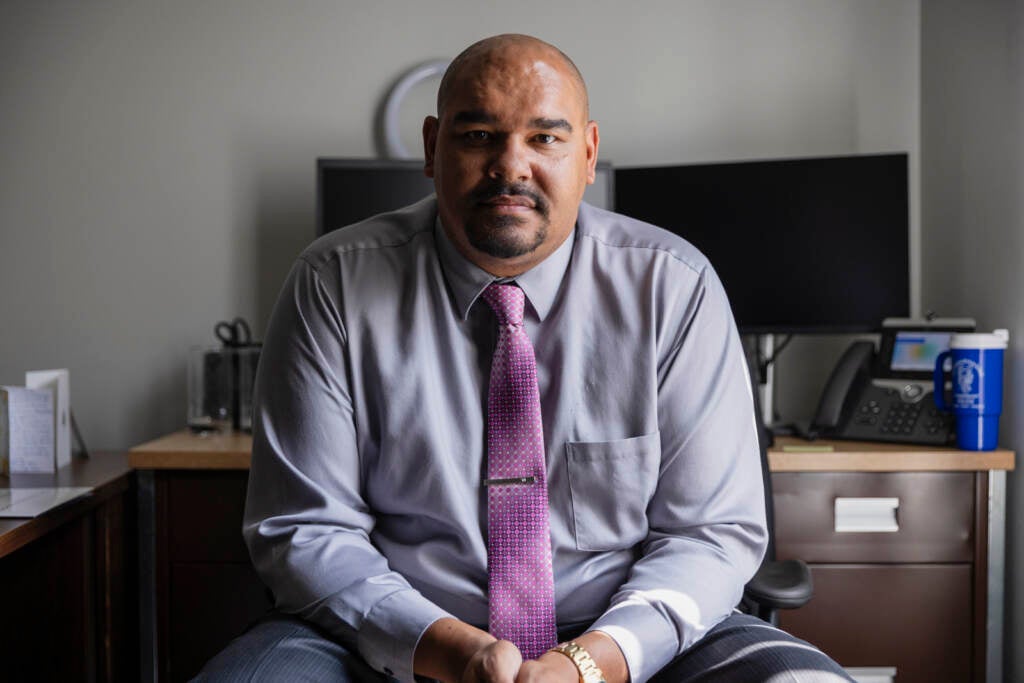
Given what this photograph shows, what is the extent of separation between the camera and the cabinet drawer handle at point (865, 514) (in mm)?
1964

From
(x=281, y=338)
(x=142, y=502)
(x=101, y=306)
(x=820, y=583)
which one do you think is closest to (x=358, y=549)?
(x=281, y=338)

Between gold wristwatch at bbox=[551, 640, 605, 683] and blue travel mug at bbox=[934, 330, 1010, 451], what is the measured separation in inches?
45.5

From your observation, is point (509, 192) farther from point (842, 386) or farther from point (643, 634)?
point (842, 386)

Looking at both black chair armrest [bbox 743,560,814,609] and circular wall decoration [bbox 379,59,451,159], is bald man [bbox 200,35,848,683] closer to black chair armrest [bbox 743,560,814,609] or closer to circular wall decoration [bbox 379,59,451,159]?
black chair armrest [bbox 743,560,814,609]

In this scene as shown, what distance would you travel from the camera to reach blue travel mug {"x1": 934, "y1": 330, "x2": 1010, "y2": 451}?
75.6 inches

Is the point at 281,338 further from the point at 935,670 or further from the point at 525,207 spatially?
the point at 935,670

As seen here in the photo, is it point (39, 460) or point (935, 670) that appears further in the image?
point (39, 460)

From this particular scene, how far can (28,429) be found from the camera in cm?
209

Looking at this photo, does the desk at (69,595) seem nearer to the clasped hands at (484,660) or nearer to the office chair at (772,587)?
the clasped hands at (484,660)

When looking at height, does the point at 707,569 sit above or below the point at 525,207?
below

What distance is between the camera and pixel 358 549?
130 cm

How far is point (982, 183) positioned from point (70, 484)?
208cm

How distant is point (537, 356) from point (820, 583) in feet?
3.11

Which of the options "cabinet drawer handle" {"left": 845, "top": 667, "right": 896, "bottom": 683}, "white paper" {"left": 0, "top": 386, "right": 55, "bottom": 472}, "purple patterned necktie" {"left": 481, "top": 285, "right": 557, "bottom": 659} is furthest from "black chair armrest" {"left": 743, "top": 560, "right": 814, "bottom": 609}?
"white paper" {"left": 0, "top": 386, "right": 55, "bottom": 472}
